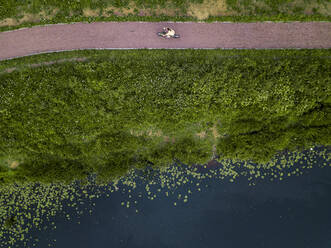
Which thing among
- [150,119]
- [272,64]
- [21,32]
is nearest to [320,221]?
[272,64]

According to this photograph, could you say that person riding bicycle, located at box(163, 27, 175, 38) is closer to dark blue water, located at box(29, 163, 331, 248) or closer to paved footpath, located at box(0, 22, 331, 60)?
paved footpath, located at box(0, 22, 331, 60)

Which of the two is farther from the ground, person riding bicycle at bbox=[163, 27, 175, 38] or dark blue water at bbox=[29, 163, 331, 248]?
person riding bicycle at bbox=[163, 27, 175, 38]

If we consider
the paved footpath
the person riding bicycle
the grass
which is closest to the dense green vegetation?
the paved footpath

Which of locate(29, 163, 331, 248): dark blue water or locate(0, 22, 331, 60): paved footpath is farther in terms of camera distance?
locate(29, 163, 331, 248): dark blue water

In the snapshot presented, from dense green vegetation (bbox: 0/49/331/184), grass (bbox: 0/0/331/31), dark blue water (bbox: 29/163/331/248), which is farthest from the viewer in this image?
dark blue water (bbox: 29/163/331/248)

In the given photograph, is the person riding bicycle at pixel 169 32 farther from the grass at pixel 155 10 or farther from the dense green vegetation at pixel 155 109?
the dense green vegetation at pixel 155 109

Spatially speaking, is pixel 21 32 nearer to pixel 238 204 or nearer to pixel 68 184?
pixel 68 184

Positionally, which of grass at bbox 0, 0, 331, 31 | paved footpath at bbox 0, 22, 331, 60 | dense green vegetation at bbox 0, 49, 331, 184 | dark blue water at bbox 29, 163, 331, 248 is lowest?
dark blue water at bbox 29, 163, 331, 248
